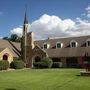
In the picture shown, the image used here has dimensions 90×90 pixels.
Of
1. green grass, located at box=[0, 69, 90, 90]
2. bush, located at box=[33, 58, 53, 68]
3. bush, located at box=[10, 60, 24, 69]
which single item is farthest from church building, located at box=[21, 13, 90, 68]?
green grass, located at box=[0, 69, 90, 90]

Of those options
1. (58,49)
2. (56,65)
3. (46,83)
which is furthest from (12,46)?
(46,83)

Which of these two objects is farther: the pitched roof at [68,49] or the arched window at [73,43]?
the arched window at [73,43]

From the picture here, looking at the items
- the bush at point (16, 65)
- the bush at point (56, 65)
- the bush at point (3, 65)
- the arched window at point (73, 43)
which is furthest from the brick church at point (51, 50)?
the bush at point (3, 65)

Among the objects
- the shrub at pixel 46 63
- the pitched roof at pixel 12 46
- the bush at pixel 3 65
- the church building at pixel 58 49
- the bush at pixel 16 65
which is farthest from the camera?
the pitched roof at pixel 12 46

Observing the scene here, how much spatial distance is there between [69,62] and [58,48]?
4.48 meters

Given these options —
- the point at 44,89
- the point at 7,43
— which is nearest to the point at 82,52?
the point at 7,43

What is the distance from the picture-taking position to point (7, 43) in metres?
56.9

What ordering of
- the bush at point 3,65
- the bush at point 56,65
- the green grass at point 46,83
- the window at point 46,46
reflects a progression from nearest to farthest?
the green grass at point 46,83
the bush at point 3,65
the bush at point 56,65
the window at point 46,46

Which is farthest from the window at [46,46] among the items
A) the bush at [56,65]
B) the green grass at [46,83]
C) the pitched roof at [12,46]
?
the green grass at [46,83]

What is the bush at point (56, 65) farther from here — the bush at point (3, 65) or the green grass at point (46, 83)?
the green grass at point (46, 83)

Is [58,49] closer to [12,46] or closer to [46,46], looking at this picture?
[46,46]

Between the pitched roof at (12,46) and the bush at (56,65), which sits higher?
the pitched roof at (12,46)

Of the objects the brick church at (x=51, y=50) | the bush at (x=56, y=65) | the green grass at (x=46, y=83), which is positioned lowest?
the green grass at (x=46, y=83)

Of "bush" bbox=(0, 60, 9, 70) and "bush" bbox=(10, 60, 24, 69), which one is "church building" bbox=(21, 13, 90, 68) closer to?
"bush" bbox=(10, 60, 24, 69)
